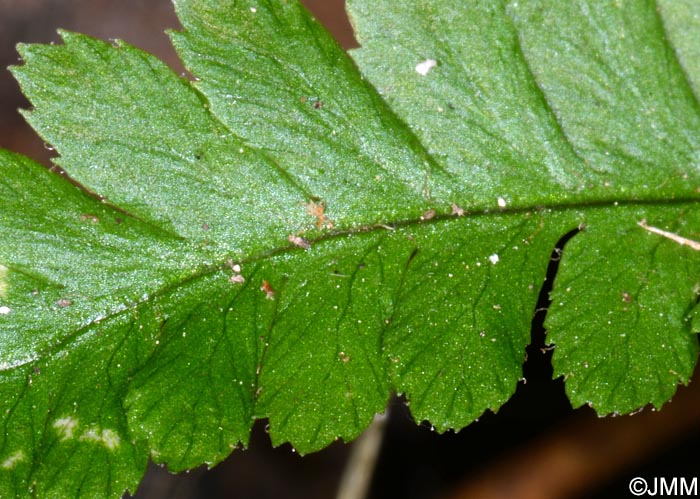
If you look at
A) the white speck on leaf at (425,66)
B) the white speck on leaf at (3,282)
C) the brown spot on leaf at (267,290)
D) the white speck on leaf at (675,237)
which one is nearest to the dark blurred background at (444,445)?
the white speck on leaf at (675,237)

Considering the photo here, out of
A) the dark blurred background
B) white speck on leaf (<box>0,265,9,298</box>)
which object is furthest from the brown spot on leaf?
the dark blurred background

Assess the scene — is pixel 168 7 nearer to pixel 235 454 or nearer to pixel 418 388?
pixel 235 454

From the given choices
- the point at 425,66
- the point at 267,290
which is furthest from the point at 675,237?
the point at 267,290

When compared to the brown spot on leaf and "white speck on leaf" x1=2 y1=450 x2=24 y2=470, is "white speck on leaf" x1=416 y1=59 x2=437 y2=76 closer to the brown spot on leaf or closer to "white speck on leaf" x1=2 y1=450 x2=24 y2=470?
the brown spot on leaf

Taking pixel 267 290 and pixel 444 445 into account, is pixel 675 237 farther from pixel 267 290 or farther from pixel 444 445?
pixel 444 445

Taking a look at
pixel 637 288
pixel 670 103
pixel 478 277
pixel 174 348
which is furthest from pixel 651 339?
pixel 174 348

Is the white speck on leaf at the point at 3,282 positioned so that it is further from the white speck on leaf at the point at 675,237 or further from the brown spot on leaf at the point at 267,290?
the white speck on leaf at the point at 675,237
